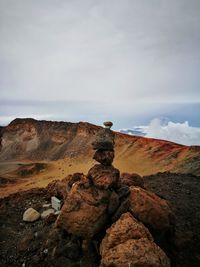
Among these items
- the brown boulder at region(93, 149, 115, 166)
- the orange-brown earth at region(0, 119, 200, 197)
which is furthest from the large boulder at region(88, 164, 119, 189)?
the orange-brown earth at region(0, 119, 200, 197)

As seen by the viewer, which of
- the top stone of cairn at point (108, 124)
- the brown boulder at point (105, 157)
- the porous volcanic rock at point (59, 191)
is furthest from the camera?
the porous volcanic rock at point (59, 191)

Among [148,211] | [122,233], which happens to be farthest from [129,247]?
[148,211]

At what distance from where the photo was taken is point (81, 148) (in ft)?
136

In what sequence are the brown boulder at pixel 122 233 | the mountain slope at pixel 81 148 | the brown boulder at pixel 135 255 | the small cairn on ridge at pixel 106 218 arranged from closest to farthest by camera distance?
the brown boulder at pixel 135 255
the small cairn on ridge at pixel 106 218
the brown boulder at pixel 122 233
the mountain slope at pixel 81 148

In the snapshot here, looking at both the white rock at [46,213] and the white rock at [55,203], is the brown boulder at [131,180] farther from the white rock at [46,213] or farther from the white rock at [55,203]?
the white rock at [46,213]

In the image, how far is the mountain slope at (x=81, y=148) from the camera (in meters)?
28.9

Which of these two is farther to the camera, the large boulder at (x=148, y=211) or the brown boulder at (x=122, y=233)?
the large boulder at (x=148, y=211)

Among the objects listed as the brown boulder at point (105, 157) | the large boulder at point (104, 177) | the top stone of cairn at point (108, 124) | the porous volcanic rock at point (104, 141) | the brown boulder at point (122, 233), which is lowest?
the brown boulder at point (122, 233)

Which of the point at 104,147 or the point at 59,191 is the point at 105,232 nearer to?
the point at 104,147

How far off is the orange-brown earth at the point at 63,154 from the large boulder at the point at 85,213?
14692 mm

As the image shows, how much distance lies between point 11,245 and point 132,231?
4616 mm

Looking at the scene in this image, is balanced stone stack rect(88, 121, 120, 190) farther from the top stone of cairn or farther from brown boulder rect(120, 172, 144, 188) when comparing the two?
brown boulder rect(120, 172, 144, 188)

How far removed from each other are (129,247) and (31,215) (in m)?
5.58

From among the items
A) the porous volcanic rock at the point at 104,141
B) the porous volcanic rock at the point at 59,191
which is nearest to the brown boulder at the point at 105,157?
the porous volcanic rock at the point at 104,141
